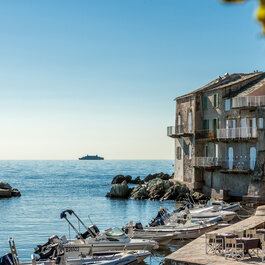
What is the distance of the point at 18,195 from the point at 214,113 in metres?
34.0

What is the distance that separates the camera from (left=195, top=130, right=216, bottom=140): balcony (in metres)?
48.1

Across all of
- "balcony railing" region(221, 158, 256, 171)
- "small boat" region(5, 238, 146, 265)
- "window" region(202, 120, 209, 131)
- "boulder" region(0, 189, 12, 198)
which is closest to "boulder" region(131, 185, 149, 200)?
"window" region(202, 120, 209, 131)

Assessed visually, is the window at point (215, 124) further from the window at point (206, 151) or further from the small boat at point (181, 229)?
the small boat at point (181, 229)

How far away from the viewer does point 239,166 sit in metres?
44.0

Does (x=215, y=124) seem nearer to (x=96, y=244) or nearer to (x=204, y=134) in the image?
(x=204, y=134)

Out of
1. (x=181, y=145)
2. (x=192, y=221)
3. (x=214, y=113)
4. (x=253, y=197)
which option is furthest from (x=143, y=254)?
(x=181, y=145)

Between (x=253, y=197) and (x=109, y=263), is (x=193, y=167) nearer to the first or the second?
(x=253, y=197)

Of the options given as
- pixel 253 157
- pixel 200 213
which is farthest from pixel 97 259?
pixel 253 157

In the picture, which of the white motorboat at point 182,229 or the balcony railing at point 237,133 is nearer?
the white motorboat at point 182,229

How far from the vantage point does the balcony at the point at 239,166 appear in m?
43.1

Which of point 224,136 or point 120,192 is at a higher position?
point 224,136

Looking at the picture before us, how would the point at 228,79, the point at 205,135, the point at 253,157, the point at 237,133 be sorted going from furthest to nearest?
the point at 228,79
the point at 205,135
the point at 237,133
the point at 253,157

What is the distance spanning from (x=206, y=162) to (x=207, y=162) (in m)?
0.29

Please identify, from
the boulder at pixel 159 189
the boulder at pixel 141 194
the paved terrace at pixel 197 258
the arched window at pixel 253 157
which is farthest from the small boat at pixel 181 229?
the boulder at pixel 141 194
